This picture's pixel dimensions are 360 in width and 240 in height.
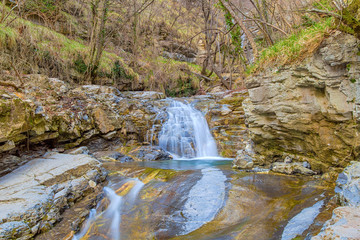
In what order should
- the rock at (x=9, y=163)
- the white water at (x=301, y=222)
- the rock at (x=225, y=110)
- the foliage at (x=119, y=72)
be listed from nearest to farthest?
the white water at (x=301, y=222) < the rock at (x=9, y=163) < the rock at (x=225, y=110) < the foliage at (x=119, y=72)

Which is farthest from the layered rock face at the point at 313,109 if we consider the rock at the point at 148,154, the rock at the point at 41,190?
the rock at the point at 41,190

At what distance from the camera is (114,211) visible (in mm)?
3498

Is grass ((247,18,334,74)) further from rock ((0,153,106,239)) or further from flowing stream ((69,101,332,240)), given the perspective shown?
rock ((0,153,106,239))

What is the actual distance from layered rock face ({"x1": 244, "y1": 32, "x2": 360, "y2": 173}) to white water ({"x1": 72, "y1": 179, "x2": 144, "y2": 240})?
3.08m

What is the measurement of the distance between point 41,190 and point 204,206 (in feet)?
9.37

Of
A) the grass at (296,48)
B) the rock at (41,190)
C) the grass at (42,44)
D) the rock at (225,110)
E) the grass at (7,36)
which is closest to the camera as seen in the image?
the rock at (41,190)

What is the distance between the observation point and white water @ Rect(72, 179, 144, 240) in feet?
9.75

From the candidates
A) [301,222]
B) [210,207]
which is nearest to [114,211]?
[210,207]

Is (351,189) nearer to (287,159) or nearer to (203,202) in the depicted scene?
(203,202)

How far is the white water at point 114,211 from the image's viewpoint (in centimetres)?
297

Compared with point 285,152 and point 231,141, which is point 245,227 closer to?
point 285,152

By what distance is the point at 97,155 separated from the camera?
705cm

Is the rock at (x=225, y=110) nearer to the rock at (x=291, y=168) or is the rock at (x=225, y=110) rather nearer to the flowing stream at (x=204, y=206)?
the flowing stream at (x=204, y=206)

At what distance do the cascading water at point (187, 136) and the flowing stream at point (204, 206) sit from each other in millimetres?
3119
